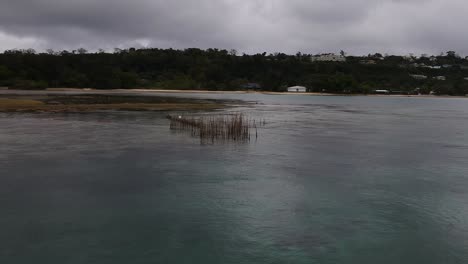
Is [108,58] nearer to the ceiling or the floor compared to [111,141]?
nearer to the ceiling

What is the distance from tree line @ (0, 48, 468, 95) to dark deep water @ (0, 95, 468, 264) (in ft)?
268

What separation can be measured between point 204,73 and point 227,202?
122 metres

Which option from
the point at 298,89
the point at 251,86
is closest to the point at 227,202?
the point at 298,89

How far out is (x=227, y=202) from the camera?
11703 mm

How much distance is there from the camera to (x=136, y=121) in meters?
30.6

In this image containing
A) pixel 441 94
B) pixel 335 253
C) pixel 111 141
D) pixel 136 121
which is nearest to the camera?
pixel 335 253

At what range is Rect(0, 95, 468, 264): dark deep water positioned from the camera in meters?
8.77

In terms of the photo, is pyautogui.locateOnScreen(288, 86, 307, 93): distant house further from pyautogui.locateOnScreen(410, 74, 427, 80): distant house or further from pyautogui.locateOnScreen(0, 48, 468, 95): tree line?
pyautogui.locateOnScreen(410, 74, 427, 80): distant house

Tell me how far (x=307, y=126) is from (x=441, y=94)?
11770 cm

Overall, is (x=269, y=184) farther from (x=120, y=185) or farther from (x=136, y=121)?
(x=136, y=121)

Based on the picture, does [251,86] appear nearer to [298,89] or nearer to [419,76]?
[298,89]

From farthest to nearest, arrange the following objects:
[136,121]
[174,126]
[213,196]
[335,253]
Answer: [136,121]
[174,126]
[213,196]
[335,253]

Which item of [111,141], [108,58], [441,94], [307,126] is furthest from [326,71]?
[111,141]

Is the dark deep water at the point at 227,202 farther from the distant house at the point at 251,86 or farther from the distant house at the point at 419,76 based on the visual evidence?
the distant house at the point at 419,76
